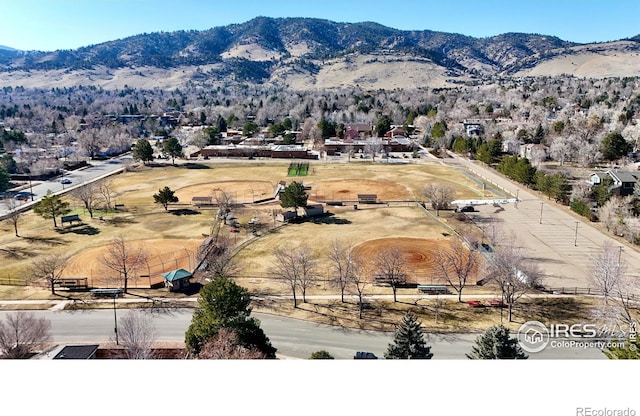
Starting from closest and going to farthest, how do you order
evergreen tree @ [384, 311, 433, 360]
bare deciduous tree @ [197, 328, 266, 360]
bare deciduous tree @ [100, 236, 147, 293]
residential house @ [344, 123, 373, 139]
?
1. bare deciduous tree @ [197, 328, 266, 360]
2. evergreen tree @ [384, 311, 433, 360]
3. bare deciduous tree @ [100, 236, 147, 293]
4. residential house @ [344, 123, 373, 139]

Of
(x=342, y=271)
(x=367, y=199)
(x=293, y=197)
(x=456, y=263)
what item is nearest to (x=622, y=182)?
(x=367, y=199)

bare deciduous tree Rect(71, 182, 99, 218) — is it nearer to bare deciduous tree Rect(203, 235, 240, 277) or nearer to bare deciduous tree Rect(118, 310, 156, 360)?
bare deciduous tree Rect(203, 235, 240, 277)

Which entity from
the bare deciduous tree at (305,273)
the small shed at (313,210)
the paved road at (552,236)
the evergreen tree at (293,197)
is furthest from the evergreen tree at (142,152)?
the paved road at (552,236)

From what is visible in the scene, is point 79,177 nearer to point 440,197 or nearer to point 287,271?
point 287,271

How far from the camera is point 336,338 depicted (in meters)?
14.6

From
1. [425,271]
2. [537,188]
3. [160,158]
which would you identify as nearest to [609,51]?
[537,188]

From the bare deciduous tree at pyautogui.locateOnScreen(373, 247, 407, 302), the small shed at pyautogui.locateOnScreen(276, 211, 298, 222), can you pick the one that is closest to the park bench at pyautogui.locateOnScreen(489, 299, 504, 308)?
the bare deciduous tree at pyautogui.locateOnScreen(373, 247, 407, 302)

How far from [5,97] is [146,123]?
333 ft

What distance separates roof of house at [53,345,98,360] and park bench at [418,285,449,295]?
12.1 meters

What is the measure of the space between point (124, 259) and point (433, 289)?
13.2 meters

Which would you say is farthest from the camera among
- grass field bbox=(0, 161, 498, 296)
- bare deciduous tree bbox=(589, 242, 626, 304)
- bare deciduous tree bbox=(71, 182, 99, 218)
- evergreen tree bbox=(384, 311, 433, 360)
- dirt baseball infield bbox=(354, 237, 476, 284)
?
bare deciduous tree bbox=(71, 182, 99, 218)

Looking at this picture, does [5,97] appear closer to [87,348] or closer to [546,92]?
[546,92]

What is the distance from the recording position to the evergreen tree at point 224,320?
11.2 metres

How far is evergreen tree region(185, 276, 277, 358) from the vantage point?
36.7ft
